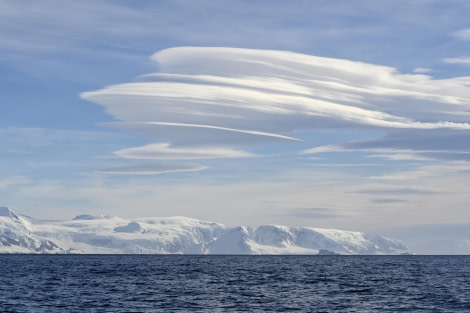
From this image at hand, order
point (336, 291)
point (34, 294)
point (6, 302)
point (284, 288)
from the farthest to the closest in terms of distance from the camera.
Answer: point (284, 288) < point (336, 291) < point (34, 294) < point (6, 302)

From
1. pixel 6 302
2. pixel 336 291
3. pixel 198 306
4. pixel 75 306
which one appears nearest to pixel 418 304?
pixel 336 291

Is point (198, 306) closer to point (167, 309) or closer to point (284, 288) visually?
point (167, 309)

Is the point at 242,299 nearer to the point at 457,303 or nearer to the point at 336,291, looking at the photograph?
the point at 336,291

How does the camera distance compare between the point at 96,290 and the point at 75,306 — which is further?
the point at 96,290

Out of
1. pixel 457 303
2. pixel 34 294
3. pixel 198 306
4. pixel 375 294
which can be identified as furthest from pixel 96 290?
pixel 457 303

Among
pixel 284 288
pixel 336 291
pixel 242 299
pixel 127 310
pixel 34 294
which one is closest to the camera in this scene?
pixel 127 310

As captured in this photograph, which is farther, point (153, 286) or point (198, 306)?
point (153, 286)

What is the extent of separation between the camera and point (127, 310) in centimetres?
7488

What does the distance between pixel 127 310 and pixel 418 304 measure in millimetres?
35540

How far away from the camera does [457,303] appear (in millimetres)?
84125

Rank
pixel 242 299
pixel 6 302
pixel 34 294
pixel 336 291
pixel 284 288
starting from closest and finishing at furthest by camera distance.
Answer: pixel 6 302 < pixel 242 299 < pixel 34 294 < pixel 336 291 < pixel 284 288

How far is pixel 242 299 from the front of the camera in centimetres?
8806

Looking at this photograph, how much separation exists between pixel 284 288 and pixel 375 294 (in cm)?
1695

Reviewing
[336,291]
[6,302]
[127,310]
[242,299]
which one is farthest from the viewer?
[336,291]
